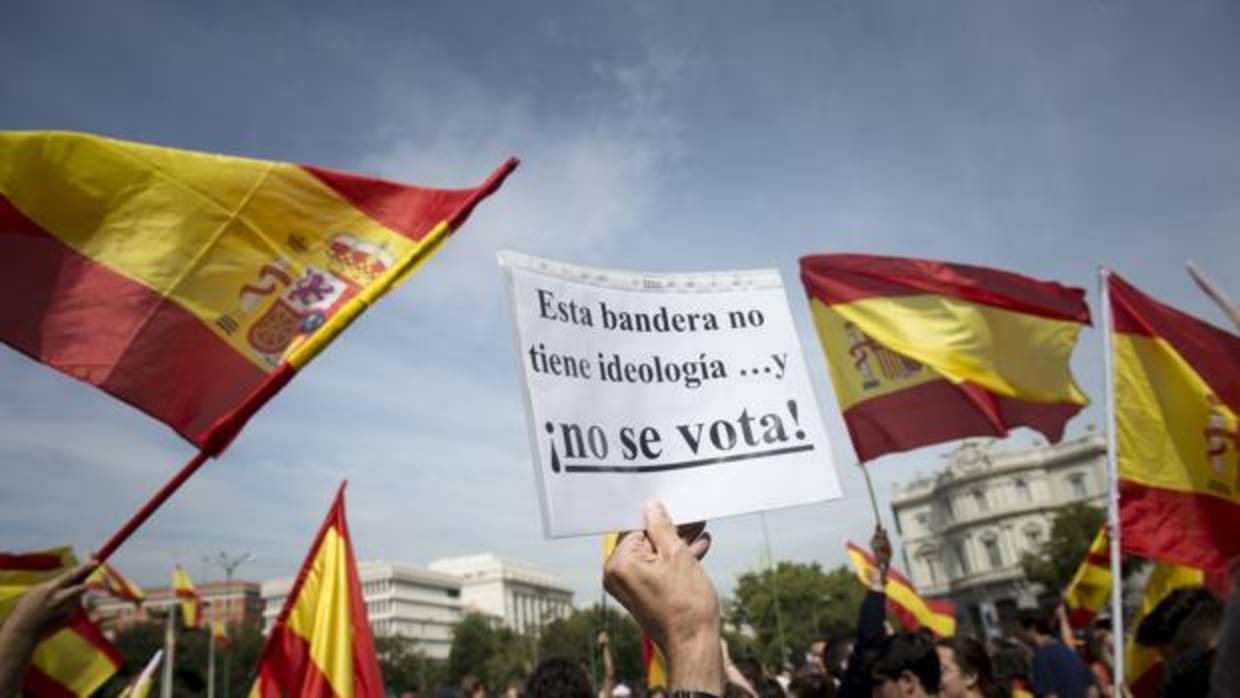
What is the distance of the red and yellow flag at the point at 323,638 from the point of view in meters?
5.16

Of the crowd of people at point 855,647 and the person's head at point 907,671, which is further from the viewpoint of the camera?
the person's head at point 907,671

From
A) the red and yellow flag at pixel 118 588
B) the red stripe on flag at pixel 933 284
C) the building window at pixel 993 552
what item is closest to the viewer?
the red stripe on flag at pixel 933 284

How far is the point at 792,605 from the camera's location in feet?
280

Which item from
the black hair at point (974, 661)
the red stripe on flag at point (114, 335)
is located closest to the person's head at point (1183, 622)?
the black hair at point (974, 661)

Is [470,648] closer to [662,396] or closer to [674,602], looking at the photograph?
[662,396]

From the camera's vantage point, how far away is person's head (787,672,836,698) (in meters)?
5.14

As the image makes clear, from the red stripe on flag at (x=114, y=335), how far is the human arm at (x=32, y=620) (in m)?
0.75

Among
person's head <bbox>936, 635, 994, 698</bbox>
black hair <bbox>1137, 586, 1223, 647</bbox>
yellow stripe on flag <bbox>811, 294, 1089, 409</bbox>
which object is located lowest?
person's head <bbox>936, 635, 994, 698</bbox>

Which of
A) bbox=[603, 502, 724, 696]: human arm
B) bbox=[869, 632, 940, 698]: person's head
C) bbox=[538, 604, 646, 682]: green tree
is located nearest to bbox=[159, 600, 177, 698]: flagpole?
bbox=[869, 632, 940, 698]: person's head

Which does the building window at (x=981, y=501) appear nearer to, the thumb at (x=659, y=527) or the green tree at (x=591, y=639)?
the green tree at (x=591, y=639)

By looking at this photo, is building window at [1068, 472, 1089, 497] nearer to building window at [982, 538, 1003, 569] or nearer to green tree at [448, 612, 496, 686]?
building window at [982, 538, 1003, 569]

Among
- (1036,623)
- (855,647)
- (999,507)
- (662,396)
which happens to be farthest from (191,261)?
(999,507)

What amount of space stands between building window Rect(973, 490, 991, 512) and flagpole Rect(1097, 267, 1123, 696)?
80373 millimetres

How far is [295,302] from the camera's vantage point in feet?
12.4
